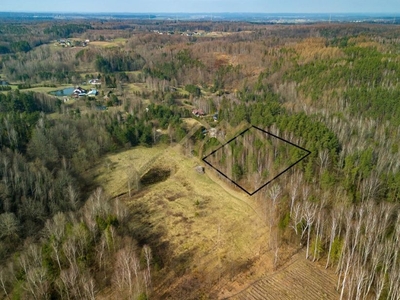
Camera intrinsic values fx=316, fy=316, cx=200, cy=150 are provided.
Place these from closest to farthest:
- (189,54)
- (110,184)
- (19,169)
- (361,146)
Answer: (19,169) → (361,146) → (110,184) → (189,54)

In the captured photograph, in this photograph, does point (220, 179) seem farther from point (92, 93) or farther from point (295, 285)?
point (92, 93)

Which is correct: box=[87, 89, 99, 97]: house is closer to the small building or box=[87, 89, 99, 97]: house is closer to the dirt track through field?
the small building

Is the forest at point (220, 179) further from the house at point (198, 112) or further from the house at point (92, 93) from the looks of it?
the house at point (92, 93)

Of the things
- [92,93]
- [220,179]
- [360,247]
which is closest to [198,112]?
[220,179]

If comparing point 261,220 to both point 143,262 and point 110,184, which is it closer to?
point 143,262

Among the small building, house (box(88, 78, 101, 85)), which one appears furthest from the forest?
house (box(88, 78, 101, 85))

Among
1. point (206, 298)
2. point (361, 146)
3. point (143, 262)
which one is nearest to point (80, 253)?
point (143, 262)

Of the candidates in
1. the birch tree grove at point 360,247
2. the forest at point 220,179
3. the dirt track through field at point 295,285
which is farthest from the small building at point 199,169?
the dirt track through field at point 295,285
